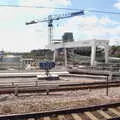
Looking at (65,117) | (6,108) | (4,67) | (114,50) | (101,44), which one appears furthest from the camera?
(114,50)

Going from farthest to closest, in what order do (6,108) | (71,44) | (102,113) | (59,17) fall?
(59,17) < (71,44) < (6,108) < (102,113)

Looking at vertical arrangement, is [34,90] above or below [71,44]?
below

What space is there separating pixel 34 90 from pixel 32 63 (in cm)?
4684

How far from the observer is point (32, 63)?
221ft

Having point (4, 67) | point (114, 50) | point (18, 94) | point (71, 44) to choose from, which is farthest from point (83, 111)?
point (114, 50)

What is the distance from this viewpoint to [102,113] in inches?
507

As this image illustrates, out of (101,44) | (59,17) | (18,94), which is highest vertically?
(59,17)

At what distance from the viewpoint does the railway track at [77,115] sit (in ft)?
37.0

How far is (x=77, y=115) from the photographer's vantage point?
40.1ft

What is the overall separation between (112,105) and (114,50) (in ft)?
493

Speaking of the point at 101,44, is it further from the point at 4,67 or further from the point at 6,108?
the point at 6,108

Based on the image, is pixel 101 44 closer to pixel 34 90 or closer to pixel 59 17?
pixel 34 90

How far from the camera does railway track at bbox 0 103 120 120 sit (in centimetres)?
1128

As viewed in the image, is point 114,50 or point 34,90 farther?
point 114,50
